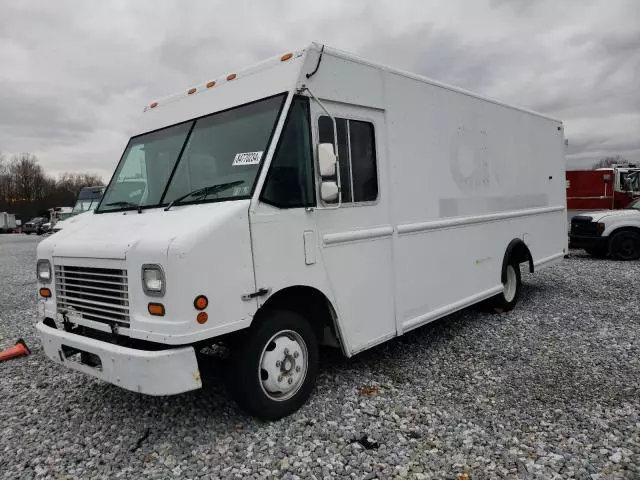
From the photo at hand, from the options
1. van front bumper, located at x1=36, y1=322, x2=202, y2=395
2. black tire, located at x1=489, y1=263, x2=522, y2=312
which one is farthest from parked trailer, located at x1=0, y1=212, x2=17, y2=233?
van front bumper, located at x1=36, y1=322, x2=202, y2=395

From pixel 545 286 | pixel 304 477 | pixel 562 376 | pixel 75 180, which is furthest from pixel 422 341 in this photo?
pixel 75 180

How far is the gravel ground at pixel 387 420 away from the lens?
336 centimetres

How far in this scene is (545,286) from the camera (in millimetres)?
9195

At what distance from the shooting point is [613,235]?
13.0m

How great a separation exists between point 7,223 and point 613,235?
5684 cm

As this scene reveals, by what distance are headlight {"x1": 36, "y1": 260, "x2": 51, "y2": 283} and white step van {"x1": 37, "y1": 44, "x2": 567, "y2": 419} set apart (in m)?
0.02

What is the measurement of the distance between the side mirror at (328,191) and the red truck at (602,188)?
16.2 metres

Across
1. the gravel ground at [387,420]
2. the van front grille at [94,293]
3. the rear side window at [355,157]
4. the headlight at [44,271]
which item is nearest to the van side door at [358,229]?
the rear side window at [355,157]

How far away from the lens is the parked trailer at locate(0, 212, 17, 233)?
171 feet

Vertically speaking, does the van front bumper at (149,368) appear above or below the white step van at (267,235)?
below

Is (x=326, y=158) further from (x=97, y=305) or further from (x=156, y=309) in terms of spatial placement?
(x=97, y=305)

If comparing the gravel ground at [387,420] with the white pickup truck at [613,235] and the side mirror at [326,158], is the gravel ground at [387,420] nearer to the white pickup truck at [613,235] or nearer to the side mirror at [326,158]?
the side mirror at [326,158]

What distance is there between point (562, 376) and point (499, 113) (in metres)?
3.70

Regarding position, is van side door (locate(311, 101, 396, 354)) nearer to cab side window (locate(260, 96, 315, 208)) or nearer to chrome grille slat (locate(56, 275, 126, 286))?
cab side window (locate(260, 96, 315, 208))
